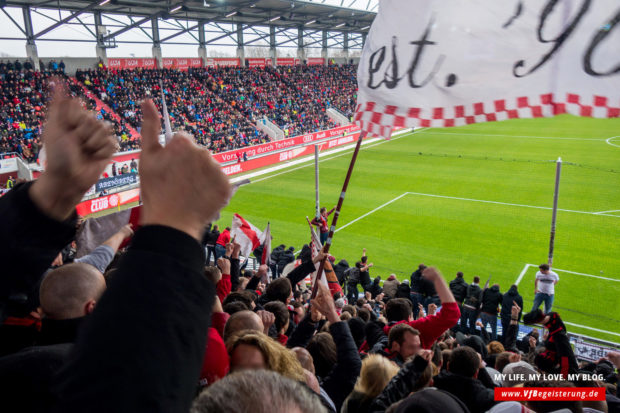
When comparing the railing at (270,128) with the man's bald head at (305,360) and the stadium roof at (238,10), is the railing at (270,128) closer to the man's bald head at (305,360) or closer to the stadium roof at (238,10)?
the stadium roof at (238,10)

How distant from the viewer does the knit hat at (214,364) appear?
2.30 m

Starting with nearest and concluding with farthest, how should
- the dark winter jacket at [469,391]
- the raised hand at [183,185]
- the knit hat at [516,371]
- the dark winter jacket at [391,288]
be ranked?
the raised hand at [183,185] → the dark winter jacket at [469,391] → the knit hat at [516,371] → the dark winter jacket at [391,288]

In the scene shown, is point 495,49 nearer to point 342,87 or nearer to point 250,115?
point 250,115

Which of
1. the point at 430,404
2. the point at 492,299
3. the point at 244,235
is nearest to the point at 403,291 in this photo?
the point at 492,299

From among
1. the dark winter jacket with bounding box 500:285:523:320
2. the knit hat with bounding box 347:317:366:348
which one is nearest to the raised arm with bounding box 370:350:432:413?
the knit hat with bounding box 347:317:366:348

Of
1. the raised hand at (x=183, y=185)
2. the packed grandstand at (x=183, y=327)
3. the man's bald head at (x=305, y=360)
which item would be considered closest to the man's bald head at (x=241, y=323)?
the packed grandstand at (x=183, y=327)

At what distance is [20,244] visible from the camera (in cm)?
97

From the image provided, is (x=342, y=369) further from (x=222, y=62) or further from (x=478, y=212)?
(x=222, y=62)

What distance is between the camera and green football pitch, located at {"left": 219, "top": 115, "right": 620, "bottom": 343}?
1288 cm

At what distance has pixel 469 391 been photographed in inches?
127

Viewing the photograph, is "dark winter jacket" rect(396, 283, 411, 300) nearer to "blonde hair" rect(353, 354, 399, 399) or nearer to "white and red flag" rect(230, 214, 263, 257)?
"white and red flag" rect(230, 214, 263, 257)

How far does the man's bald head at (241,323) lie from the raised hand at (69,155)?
2012 millimetres

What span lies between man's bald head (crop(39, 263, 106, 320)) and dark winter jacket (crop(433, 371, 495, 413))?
8.16 feet

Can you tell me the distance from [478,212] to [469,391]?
52.8 feet
